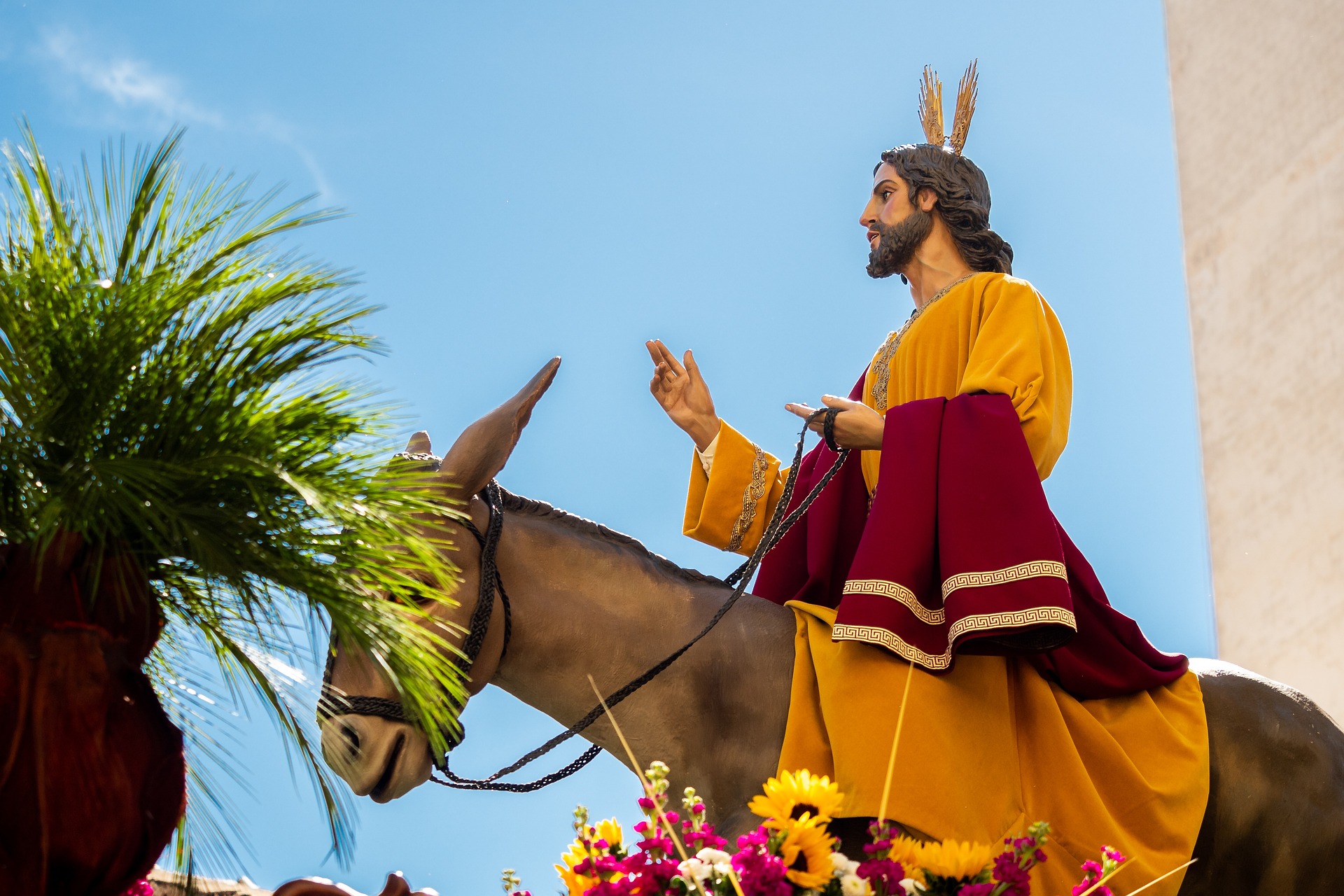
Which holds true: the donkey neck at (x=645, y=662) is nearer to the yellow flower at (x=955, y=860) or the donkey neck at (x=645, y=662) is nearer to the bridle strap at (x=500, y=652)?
the bridle strap at (x=500, y=652)

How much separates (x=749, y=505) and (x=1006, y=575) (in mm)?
1075

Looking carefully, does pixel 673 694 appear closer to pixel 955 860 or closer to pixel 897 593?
pixel 897 593

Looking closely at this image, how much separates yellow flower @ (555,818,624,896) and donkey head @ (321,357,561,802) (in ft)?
1.87

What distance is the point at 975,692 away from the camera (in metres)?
3.44

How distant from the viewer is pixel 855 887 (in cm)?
246

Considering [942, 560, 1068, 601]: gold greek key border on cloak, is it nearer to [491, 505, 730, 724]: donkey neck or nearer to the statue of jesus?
the statue of jesus

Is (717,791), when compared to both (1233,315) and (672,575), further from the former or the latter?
(1233,315)

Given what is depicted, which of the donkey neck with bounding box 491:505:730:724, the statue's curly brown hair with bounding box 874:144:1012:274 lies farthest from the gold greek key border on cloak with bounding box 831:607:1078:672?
the statue's curly brown hair with bounding box 874:144:1012:274

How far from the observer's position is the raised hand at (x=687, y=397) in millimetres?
4449

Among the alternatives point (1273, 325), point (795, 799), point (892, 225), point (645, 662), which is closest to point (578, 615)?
point (645, 662)

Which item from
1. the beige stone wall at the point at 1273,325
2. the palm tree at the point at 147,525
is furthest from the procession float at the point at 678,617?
the beige stone wall at the point at 1273,325

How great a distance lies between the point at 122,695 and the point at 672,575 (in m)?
1.80

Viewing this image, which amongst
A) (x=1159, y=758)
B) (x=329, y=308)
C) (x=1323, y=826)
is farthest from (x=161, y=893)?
(x=1323, y=826)

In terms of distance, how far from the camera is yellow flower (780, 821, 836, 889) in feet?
8.01
